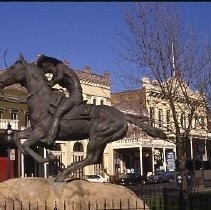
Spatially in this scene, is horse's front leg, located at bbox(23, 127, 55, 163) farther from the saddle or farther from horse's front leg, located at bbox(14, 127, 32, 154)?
the saddle

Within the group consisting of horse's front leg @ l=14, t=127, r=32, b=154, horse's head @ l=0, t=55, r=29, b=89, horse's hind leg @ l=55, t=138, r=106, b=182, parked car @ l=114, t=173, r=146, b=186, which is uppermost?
horse's head @ l=0, t=55, r=29, b=89

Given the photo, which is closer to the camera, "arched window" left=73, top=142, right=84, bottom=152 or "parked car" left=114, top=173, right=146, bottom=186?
"parked car" left=114, top=173, right=146, bottom=186

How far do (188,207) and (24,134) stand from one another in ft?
16.5

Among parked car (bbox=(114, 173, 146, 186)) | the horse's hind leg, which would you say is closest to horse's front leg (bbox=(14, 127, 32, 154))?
the horse's hind leg

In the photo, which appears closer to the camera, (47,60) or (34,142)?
(34,142)

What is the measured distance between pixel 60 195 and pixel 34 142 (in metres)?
1.19

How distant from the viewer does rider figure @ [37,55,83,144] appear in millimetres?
10672

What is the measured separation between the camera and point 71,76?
11.0 metres

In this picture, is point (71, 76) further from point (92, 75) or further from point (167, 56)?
point (92, 75)

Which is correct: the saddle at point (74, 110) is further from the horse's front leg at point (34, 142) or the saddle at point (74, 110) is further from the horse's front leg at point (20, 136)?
the horse's front leg at point (20, 136)

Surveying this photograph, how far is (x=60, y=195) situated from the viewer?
10219mm

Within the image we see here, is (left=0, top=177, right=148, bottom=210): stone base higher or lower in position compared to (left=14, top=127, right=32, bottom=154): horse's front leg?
lower

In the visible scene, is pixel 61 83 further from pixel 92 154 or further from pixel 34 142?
pixel 92 154

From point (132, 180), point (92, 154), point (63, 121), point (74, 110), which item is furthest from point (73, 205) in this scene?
point (132, 180)
